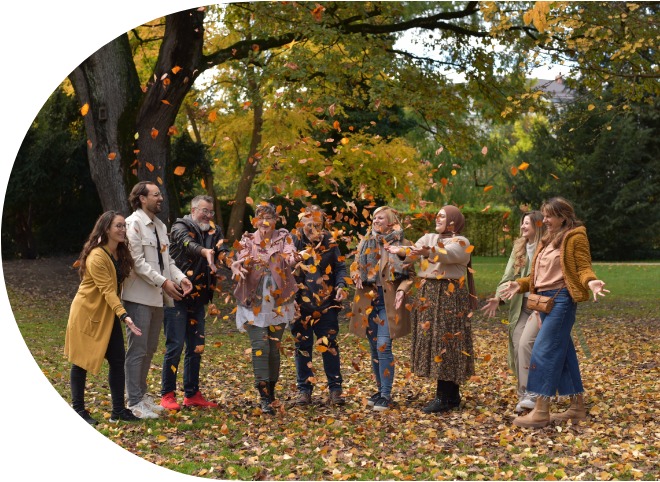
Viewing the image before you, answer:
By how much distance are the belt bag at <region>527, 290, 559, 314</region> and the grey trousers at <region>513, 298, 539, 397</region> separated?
20.0 inches

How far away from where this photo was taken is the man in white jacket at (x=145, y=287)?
7.40 metres

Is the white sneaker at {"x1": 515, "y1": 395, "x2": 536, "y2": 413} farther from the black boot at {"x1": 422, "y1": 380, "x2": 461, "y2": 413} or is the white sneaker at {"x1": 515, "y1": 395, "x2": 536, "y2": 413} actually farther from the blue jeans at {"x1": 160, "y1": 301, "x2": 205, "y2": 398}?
the blue jeans at {"x1": 160, "y1": 301, "x2": 205, "y2": 398}

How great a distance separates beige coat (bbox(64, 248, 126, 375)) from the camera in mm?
7031

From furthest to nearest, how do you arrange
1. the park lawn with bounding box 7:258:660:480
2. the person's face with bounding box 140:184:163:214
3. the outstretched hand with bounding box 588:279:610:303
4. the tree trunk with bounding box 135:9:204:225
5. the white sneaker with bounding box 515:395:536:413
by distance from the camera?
the tree trunk with bounding box 135:9:204:225 < the white sneaker with bounding box 515:395:536:413 < the person's face with bounding box 140:184:163:214 < the outstretched hand with bounding box 588:279:610:303 < the park lawn with bounding box 7:258:660:480

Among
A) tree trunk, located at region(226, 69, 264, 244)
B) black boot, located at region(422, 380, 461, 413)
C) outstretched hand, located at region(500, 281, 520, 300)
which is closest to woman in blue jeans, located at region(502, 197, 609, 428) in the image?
outstretched hand, located at region(500, 281, 520, 300)

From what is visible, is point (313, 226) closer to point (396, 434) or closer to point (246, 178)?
point (396, 434)

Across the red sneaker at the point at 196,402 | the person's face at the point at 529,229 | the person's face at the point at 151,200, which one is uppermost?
the person's face at the point at 151,200

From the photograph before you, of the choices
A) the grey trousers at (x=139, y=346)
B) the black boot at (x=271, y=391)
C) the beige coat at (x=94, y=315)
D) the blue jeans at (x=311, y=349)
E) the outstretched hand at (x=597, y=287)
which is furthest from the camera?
the blue jeans at (x=311, y=349)

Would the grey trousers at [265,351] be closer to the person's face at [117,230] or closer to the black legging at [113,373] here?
the black legging at [113,373]

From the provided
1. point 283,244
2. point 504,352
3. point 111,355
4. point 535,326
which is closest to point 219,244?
point 283,244

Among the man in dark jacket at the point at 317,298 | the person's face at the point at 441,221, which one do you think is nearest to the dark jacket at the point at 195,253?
the man in dark jacket at the point at 317,298

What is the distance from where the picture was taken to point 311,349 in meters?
8.29

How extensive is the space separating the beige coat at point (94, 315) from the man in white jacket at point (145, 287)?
271 millimetres

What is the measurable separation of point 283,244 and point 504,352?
558 centimetres
